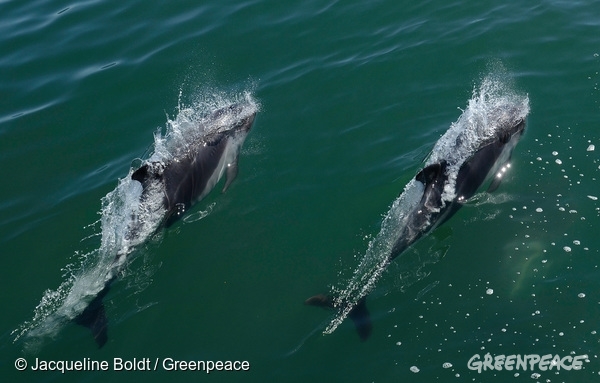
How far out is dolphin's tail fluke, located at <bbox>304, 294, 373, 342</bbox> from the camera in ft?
36.9

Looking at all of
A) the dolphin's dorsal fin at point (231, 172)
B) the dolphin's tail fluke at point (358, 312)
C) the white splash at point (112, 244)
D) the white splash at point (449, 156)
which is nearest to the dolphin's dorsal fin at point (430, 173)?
the white splash at point (449, 156)

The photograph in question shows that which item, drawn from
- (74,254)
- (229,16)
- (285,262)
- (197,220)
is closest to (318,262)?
(285,262)

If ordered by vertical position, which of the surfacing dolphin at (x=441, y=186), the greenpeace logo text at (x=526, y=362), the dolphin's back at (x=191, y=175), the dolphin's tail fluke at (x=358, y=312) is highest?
the dolphin's back at (x=191, y=175)

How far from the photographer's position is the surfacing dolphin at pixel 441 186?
465 inches

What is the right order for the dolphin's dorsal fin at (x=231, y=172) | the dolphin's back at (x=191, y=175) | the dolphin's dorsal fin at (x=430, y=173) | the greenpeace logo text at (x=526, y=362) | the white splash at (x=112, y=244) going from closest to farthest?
the greenpeace logo text at (x=526, y=362)
the white splash at (x=112, y=244)
the dolphin's dorsal fin at (x=430, y=173)
the dolphin's back at (x=191, y=175)
the dolphin's dorsal fin at (x=231, y=172)

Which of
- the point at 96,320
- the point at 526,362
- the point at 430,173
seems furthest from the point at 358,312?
the point at 96,320

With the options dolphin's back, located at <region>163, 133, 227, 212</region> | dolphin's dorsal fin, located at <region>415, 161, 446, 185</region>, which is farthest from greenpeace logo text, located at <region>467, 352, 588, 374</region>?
dolphin's back, located at <region>163, 133, 227, 212</region>

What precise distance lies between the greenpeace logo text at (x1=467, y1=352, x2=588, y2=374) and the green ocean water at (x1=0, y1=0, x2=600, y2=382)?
0.36 feet

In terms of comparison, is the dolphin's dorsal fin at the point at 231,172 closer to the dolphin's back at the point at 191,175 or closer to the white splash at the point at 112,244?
the dolphin's back at the point at 191,175

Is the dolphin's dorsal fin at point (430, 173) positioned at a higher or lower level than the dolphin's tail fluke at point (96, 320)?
higher

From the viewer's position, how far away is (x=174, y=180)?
13.8 m

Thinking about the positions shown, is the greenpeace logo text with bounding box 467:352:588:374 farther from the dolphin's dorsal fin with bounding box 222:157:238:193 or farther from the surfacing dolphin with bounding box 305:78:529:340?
the dolphin's dorsal fin with bounding box 222:157:238:193

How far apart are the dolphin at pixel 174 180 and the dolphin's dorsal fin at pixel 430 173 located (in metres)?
4.18

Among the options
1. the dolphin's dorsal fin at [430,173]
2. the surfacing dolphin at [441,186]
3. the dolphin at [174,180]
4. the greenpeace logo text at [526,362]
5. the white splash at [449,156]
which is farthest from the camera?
the dolphin at [174,180]
